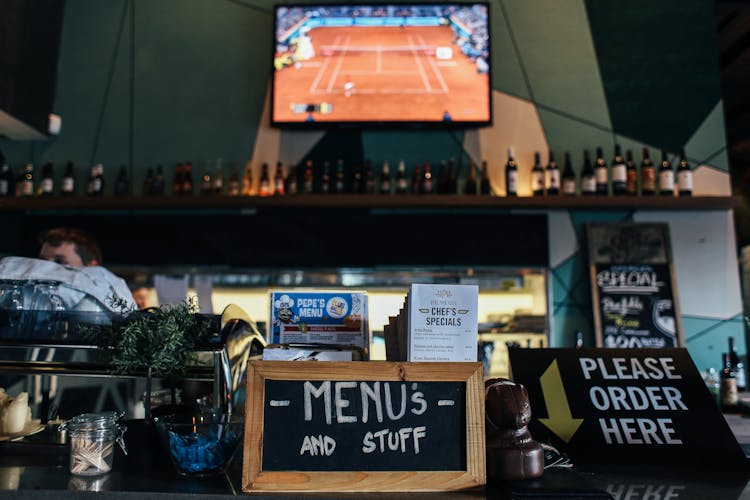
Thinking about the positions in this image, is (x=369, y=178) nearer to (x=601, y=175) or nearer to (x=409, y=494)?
(x=601, y=175)

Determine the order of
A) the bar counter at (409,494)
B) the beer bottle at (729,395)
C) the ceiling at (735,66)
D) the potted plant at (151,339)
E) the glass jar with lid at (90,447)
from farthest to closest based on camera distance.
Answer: the ceiling at (735,66)
the beer bottle at (729,395)
the potted plant at (151,339)
the glass jar with lid at (90,447)
the bar counter at (409,494)

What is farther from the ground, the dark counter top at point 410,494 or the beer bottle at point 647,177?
the beer bottle at point 647,177

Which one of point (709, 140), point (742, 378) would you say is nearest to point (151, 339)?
point (742, 378)

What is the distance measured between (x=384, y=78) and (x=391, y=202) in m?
0.88

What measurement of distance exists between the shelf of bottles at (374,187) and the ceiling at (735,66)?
35.6 inches

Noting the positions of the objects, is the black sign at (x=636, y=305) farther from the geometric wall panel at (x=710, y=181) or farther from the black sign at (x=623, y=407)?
the black sign at (x=623, y=407)

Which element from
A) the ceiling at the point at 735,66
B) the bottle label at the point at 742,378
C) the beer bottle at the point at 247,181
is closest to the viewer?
the bottle label at the point at 742,378

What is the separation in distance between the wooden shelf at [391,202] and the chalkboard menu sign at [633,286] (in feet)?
0.60

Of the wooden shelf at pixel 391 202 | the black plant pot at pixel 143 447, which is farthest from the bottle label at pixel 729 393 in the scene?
the black plant pot at pixel 143 447

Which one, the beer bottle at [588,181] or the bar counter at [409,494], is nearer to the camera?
the bar counter at [409,494]

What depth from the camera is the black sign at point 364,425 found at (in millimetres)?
999

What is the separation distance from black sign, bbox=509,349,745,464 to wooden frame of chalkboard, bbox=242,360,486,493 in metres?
0.27

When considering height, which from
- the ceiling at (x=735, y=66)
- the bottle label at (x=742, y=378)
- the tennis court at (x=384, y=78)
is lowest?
the bottle label at (x=742, y=378)

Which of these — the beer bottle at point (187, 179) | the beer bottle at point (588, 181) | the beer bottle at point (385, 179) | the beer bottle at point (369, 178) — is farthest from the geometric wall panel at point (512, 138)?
the beer bottle at point (187, 179)
